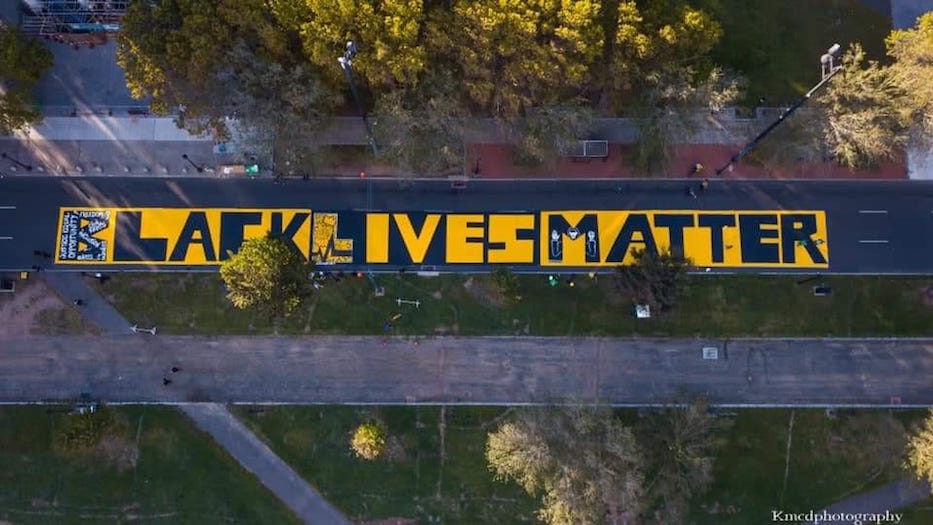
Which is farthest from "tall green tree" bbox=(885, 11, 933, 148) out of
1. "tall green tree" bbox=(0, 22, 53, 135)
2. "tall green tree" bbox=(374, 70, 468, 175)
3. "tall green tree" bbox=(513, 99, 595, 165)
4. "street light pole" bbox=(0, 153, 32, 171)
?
"street light pole" bbox=(0, 153, 32, 171)

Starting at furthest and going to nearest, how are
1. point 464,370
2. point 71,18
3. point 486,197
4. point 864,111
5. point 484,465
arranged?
point 486,197, point 71,18, point 464,370, point 484,465, point 864,111

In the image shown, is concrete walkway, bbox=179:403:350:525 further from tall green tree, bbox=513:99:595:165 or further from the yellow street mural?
tall green tree, bbox=513:99:595:165

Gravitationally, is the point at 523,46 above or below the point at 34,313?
above

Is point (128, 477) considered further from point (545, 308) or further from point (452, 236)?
point (545, 308)

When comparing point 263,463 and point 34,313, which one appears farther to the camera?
point 34,313

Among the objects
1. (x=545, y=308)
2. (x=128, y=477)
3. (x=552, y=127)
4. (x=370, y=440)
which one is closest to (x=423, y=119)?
(x=552, y=127)

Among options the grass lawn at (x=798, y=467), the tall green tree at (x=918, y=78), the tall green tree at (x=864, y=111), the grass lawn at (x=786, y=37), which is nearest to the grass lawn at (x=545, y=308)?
the grass lawn at (x=798, y=467)

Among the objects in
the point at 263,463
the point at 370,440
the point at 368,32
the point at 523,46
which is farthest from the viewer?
the point at 263,463

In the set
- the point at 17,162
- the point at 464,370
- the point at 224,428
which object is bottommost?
the point at 224,428
